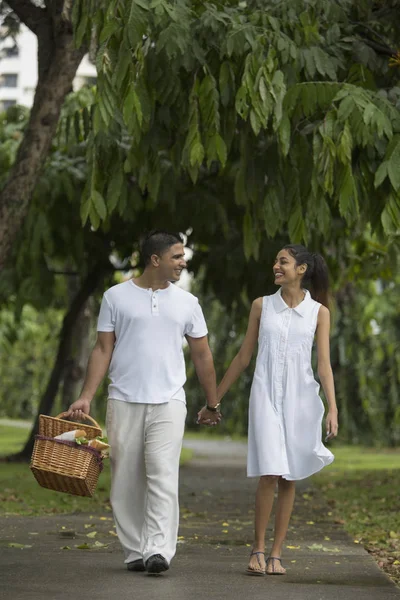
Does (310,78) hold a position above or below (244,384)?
above

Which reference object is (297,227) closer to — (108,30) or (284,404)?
(108,30)

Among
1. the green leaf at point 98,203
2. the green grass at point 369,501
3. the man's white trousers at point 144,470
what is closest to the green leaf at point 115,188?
the green leaf at point 98,203

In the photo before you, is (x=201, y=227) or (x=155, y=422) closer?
(x=155, y=422)

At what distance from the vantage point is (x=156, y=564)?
281 inches

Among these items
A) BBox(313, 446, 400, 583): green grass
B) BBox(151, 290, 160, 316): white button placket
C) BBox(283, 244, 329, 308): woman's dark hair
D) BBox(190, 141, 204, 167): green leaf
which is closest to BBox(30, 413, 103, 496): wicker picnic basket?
BBox(151, 290, 160, 316): white button placket

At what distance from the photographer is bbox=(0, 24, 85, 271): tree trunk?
40.7 ft

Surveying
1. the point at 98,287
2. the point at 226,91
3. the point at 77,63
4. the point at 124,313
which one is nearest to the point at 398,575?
the point at 124,313

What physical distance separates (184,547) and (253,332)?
79.0 inches

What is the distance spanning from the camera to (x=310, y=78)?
9820 mm

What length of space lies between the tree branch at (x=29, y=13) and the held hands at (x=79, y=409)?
663cm

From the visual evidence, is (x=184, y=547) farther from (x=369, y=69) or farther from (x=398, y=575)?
(x=369, y=69)

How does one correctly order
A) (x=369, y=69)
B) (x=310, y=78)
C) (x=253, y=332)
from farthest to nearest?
(x=369, y=69), (x=310, y=78), (x=253, y=332)

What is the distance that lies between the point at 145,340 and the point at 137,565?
4.27 feet

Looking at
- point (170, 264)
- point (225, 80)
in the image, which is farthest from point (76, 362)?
point (170, 264)
